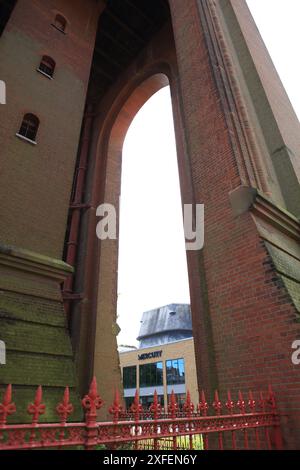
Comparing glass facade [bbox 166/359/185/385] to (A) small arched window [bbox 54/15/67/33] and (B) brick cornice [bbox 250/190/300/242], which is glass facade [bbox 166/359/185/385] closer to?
(B) brick cornice [bbox 250/190/300/242]

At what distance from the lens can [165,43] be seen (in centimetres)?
1360

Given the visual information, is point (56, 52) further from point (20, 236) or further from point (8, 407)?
point (8, 407)

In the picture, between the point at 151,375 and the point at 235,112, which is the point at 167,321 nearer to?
the point at 151,375

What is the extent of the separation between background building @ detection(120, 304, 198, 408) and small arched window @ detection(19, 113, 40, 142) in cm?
2729

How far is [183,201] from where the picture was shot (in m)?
8.81

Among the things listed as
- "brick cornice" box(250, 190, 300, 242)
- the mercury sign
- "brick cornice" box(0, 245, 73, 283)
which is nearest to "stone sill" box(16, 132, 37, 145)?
"brick cornice" box(0, 245, 73, 283)

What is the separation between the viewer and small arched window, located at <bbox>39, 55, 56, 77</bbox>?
990 centimetres

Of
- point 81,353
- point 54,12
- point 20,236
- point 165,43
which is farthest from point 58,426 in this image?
point 165,43

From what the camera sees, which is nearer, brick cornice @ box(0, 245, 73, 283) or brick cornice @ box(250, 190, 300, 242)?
brick cornice @ box(250, 190, 300, 242)

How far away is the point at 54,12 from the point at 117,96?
466 cm

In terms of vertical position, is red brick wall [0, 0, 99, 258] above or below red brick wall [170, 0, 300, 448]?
above

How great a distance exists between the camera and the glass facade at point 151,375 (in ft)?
127

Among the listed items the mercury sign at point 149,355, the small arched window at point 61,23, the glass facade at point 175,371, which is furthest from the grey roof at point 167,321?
the small arched window at point 61,23

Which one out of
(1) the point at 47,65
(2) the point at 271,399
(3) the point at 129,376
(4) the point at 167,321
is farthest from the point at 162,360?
(2) the point at 271,399
